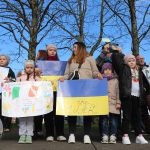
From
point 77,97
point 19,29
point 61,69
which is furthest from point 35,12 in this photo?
point 77,97

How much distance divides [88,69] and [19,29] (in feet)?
24.8

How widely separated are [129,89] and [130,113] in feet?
1.63

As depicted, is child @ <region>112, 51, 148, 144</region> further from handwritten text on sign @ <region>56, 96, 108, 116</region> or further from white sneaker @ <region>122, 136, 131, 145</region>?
handwritten text on sign @ <region>56, 96, 108, 116</region>

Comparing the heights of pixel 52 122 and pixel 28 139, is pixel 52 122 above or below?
above

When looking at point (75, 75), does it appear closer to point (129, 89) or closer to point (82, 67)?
point (82, 67)

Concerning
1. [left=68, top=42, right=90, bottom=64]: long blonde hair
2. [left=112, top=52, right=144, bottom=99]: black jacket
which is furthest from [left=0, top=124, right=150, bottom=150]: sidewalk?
[left=68, top=42, right=90, bottom=64]: long blonde hair

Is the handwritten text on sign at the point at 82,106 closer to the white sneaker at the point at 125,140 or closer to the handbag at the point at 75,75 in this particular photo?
the handbag at the point at 75,75

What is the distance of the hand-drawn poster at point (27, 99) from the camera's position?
24.2ft

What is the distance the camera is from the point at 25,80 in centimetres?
764

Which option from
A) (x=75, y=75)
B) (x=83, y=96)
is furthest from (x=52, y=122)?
(x=75, y=75)

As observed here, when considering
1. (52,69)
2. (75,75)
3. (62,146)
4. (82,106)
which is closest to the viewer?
(62,146)

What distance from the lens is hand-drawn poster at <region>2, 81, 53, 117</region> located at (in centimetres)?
736

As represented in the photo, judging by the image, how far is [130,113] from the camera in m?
7.57

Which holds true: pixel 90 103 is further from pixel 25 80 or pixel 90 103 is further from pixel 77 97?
pixel 25 80
